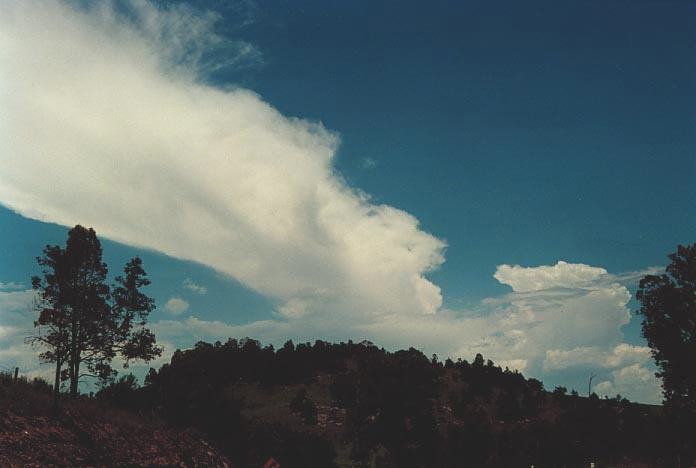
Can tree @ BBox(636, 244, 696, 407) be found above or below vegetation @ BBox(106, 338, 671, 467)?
above

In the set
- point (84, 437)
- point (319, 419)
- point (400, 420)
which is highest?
point (84, 437)

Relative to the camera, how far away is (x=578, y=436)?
68250 millimetres

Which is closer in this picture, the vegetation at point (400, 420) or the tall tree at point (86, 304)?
the tall tree at point (86, 304)

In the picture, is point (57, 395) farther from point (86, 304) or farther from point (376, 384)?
point (376, 384)

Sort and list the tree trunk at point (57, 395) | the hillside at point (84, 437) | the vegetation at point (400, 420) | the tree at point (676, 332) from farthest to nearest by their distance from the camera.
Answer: the vegetation at point (400, 420), the tree at point (676, 332), the tree trunk at point (57, 395), the hillside at point (84, 437)

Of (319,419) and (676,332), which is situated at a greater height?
(676,332)

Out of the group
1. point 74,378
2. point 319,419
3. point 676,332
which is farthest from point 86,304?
point 319,419

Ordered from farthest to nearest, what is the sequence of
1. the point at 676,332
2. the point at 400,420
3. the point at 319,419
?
the point at 319,419 < the point at 400,420 < the point at 676,332

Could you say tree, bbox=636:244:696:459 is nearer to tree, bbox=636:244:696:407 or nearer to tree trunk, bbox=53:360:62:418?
tree, bbox=636:244:696:407

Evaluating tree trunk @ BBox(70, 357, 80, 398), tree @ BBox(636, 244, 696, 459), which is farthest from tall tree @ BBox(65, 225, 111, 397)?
tree @ BBox(636, 244, 696, 459)

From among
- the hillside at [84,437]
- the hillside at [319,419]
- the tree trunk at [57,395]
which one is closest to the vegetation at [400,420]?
the hillside at [319,419]

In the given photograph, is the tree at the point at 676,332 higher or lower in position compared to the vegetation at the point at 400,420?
higher

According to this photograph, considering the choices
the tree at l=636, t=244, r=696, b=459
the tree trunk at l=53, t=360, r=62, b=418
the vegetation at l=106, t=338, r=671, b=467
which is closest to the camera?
the tree trunk at l=53, t=360, r=62, b=418

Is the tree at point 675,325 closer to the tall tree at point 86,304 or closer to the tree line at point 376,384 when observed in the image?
the tree line at point 376,384
